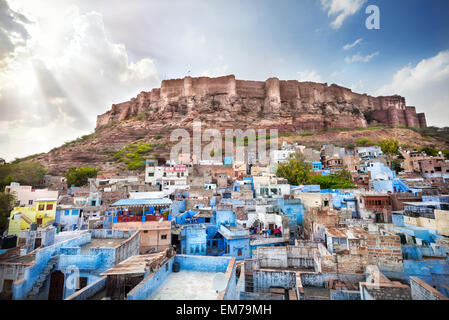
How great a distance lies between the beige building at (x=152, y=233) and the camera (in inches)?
361

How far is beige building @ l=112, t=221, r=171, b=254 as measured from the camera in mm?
9164

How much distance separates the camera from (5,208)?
44.3 feet

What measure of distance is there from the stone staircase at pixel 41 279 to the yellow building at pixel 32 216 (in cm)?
808

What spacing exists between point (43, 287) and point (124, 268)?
2.22 metres

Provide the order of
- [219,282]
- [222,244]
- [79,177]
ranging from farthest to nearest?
[79,177], [222,244], [219,282]

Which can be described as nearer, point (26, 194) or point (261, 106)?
point (26, 194)

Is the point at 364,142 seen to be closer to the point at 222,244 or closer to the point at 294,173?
the point at 294,173

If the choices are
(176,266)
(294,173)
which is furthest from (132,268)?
(294,173)

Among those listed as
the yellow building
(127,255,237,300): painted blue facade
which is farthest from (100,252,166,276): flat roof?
the yellow building

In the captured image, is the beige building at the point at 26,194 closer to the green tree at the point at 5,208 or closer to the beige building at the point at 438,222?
the green tree at the point at 5,208

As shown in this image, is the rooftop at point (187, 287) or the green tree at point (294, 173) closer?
the rooftop at point (187, 287)

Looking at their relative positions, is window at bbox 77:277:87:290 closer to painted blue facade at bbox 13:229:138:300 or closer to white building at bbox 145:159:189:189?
painted blue facade at bbox 13:229:138:300

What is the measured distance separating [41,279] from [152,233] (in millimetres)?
4149

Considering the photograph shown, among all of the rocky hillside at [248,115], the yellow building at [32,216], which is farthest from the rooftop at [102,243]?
the rocky hillside at [248,115]
